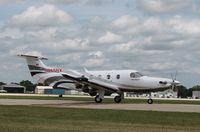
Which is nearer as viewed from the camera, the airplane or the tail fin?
the airplane

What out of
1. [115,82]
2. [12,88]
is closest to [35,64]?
[115,82]

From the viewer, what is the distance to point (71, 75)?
47.5 m

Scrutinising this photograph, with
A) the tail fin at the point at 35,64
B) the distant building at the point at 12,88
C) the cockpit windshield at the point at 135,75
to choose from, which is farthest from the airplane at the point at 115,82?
the distant building at the point at 12,88

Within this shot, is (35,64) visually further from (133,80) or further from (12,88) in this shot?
(12,88)

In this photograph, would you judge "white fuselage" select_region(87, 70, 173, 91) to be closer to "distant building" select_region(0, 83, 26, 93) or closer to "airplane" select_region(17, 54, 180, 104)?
"airplane" select_region(17, 54, 180, 104)

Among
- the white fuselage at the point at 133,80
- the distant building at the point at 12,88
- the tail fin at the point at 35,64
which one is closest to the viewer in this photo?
the white fuselage at the point at 133,80

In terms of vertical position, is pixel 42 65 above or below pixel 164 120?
above

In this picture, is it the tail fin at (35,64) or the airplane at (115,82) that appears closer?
the airplane at (115,82)

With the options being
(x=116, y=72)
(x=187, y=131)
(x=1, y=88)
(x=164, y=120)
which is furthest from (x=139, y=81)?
(x=1, y=88)

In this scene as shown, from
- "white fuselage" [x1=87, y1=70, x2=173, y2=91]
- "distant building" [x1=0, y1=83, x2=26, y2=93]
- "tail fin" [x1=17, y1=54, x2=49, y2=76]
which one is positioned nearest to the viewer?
"white fuselage" [x1=87, y1=70, x2=173, y2=91]

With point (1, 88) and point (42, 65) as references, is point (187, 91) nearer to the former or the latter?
point (1, 88)

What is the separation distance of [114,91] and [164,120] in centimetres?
2583

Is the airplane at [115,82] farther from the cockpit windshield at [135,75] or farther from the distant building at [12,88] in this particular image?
the distant building at [12,88]

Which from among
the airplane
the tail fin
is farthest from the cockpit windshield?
the tail fin
